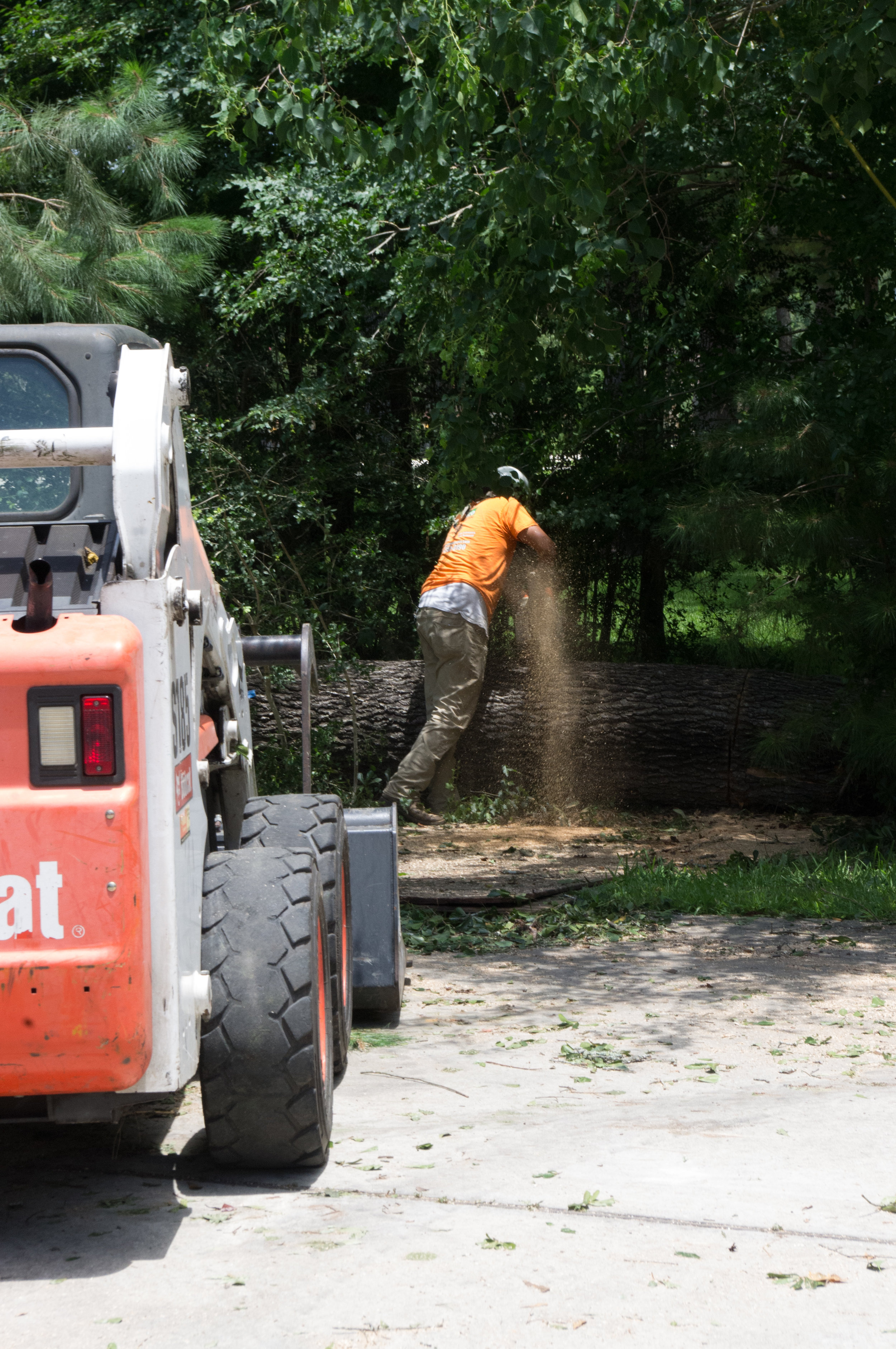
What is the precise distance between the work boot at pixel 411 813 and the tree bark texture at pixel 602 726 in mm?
422

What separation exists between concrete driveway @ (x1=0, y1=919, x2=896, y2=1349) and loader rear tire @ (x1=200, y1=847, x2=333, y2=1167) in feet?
0.45

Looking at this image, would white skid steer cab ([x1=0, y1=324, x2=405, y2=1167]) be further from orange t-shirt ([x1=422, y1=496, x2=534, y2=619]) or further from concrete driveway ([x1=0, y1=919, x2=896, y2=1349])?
orange t-shirt ([x1=422, y1=496, x2=534, y2=619])

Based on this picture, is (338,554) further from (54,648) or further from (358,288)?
(54,648)

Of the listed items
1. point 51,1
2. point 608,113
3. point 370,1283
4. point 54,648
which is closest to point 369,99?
point 51,1

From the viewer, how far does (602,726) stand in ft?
30.3

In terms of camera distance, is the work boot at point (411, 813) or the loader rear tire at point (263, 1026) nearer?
the loader rear tire at point (263, 1026)

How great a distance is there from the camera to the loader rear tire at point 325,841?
12.2 ft

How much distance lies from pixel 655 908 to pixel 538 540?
3.19 meters

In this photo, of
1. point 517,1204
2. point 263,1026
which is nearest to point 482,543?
point 263,1026

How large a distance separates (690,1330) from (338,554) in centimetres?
→ 756

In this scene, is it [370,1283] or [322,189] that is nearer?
[370,1283]

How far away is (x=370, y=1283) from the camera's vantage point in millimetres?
2670

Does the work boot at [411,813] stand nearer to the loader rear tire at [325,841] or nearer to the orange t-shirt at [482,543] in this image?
the orange t-shirt at [482,543]

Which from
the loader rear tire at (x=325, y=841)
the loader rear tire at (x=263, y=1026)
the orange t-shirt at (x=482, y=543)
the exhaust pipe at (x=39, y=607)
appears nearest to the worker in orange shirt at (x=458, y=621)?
the orange t-shirt at (x=482, y=543)
